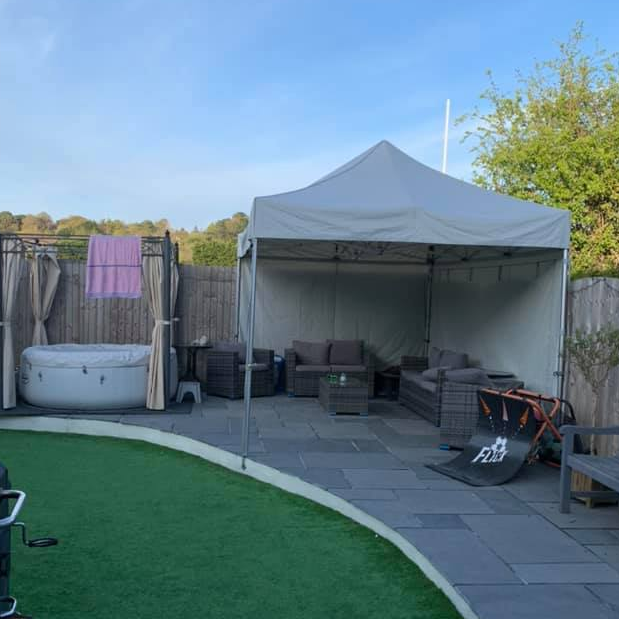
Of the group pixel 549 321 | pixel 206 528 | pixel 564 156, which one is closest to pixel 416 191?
pixel 549 321

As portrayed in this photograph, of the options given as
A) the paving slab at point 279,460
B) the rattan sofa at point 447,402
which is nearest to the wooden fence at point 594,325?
the rattan sofa at point 447,402

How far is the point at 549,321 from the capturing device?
21.7 ft

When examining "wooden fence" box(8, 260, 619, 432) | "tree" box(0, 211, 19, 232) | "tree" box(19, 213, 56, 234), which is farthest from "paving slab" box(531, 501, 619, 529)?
"tree" box(0, 211, 19, 232)

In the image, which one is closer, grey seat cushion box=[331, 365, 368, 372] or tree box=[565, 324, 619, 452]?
tree box=[565, 324, 619, 452]

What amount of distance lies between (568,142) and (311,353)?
787cm

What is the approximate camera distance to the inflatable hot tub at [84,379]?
7551 mm

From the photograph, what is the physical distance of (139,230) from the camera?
24656mm

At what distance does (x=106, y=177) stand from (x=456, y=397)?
1768 centimetres

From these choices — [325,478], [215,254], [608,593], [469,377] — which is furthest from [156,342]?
[215,254]

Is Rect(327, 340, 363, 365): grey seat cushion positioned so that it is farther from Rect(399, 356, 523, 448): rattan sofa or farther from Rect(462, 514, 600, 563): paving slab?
Rect(462, 514, 600, 563): paving slab

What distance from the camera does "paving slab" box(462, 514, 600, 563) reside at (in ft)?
12.1

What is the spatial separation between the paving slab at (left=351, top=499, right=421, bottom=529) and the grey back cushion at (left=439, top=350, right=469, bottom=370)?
4.13 meters

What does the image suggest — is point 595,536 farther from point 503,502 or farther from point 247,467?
point 247,467

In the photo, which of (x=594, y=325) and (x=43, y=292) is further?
(x=43, y=292)
